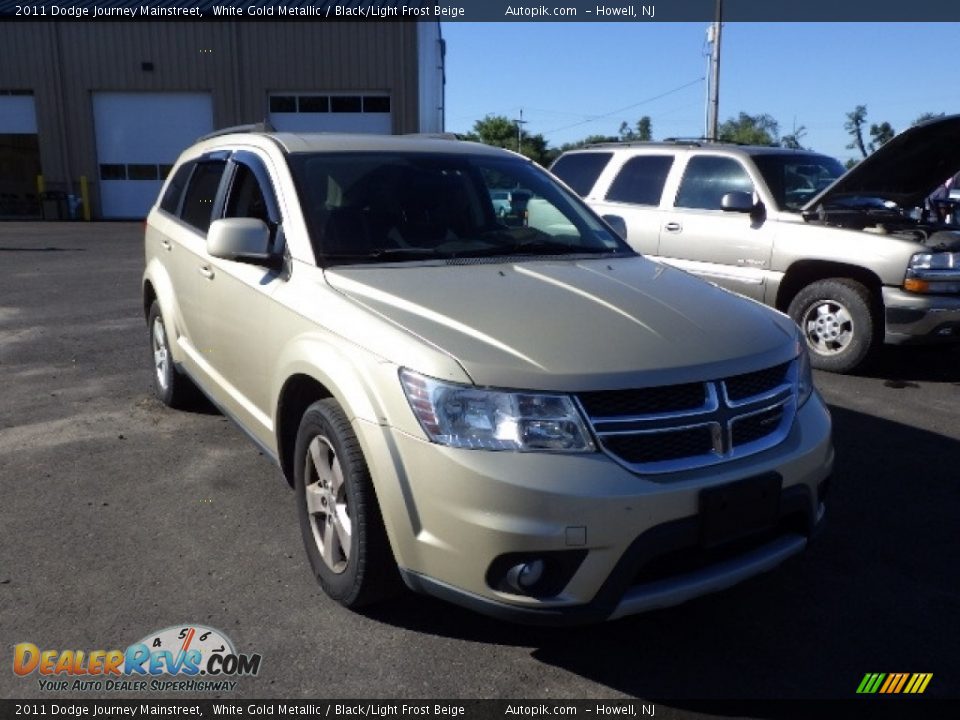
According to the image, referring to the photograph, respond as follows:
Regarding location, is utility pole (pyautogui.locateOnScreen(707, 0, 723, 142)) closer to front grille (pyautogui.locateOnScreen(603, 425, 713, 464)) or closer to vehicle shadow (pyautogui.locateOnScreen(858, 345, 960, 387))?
vehicle shadow (pyautogui.locateOnScreen(858, 345, 960, 387))

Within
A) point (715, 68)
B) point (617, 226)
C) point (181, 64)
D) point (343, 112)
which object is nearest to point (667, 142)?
point (617, 226)

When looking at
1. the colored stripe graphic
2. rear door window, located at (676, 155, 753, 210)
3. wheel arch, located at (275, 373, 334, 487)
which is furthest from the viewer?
rear door window, located at (676, 155, 753, 210)

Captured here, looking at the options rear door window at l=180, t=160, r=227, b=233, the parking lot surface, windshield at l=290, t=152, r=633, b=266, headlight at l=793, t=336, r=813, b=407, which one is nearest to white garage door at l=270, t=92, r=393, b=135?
rear door window at l=180, t=160, r=227, b=233

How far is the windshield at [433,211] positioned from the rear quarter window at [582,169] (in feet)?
14.0

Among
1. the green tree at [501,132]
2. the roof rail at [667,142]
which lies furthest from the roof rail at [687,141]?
the green tree at [501,132]

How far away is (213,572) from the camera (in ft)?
11.6

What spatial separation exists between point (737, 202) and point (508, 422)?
17.0 ft

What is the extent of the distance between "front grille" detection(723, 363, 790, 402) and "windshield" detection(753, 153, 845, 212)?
476 cm

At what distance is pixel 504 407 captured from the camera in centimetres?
261

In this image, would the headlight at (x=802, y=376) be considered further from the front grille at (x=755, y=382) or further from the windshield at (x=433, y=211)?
the windshield at (x=433, y=211)

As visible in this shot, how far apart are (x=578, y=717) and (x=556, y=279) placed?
1.69 m

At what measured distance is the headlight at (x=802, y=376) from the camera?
10.4 feet

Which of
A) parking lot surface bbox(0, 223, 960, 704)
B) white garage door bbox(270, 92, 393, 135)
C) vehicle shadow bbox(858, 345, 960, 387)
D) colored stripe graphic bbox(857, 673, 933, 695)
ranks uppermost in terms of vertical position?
white garage door bbox(270, 92, 393, 135)

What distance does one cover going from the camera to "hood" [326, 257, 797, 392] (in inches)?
105
